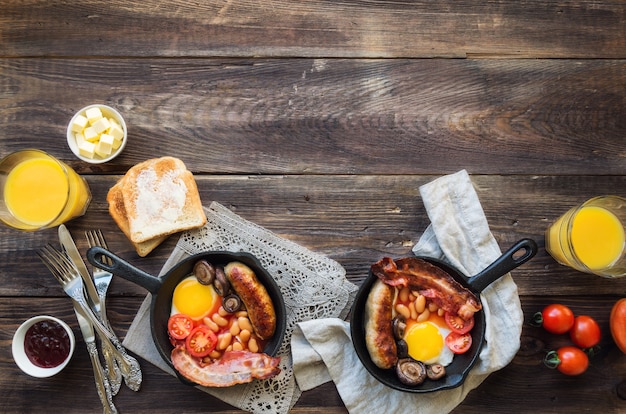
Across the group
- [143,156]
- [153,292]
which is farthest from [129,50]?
[153,292]

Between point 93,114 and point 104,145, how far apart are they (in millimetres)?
165

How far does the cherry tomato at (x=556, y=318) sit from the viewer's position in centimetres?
284

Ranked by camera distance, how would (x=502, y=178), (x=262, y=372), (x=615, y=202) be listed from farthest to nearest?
(x=502, y=178) → (x=615, y=202) → (x=262, y=372)

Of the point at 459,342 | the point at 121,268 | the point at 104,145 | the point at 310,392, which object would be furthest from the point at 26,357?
the point at 459,342

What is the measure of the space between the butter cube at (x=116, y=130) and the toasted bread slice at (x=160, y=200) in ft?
0.54

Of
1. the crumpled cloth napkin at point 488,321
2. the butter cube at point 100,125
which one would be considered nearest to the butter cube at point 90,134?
the butter cube at point 100,125

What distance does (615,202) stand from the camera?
2797mm

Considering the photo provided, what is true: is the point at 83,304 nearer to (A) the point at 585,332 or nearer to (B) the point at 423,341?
(B) the point at 423,341

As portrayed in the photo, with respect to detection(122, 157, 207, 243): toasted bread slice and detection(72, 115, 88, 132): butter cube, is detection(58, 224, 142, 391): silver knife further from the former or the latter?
detection(72, 115, 88, 132): butter cube

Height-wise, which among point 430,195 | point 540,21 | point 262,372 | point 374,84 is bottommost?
point 262,372

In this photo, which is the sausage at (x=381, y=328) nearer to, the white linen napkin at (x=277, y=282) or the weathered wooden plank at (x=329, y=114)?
the white linen napkin at (x=277, y=282)

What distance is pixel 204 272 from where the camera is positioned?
271 cm

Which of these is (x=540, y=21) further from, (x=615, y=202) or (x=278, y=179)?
(x=278, y=179)

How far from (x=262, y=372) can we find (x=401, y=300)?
73 centimetres
